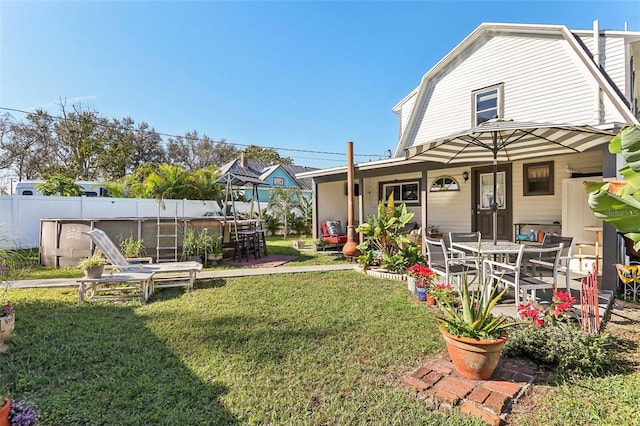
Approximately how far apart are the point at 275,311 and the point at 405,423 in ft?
9.39

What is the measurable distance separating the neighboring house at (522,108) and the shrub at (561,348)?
3.94 meters

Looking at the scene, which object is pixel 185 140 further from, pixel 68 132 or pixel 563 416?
Answer: pixel 563 416

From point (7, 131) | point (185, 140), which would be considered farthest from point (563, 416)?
point (185, 140)

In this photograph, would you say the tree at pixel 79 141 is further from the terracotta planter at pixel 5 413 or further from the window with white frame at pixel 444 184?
the terracotta planter at pixel 5 413

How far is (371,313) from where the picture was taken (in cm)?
467

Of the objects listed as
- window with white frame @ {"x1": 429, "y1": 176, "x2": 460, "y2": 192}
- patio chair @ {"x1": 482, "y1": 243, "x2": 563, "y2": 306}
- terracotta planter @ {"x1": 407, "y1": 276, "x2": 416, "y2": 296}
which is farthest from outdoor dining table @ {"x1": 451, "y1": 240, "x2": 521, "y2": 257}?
window with white frame @ {"x1": 429, "y1": 176, "x2": 460, "y2": 192}

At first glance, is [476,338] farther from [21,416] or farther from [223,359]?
[21,416]

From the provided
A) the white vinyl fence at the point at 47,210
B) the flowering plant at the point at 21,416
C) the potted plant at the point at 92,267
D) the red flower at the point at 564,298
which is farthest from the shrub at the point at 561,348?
the white vinyl fence at the point at 47,210

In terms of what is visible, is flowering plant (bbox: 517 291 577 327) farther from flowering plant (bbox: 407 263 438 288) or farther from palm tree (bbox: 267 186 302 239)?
palm tree (bbox: 267 186 302 239)

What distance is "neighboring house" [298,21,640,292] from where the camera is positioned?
24.3ft

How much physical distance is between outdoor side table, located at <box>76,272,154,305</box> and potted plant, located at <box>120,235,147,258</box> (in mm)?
1478

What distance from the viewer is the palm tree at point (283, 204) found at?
16781mm

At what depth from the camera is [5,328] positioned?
3.62 m

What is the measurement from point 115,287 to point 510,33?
38.8ft
